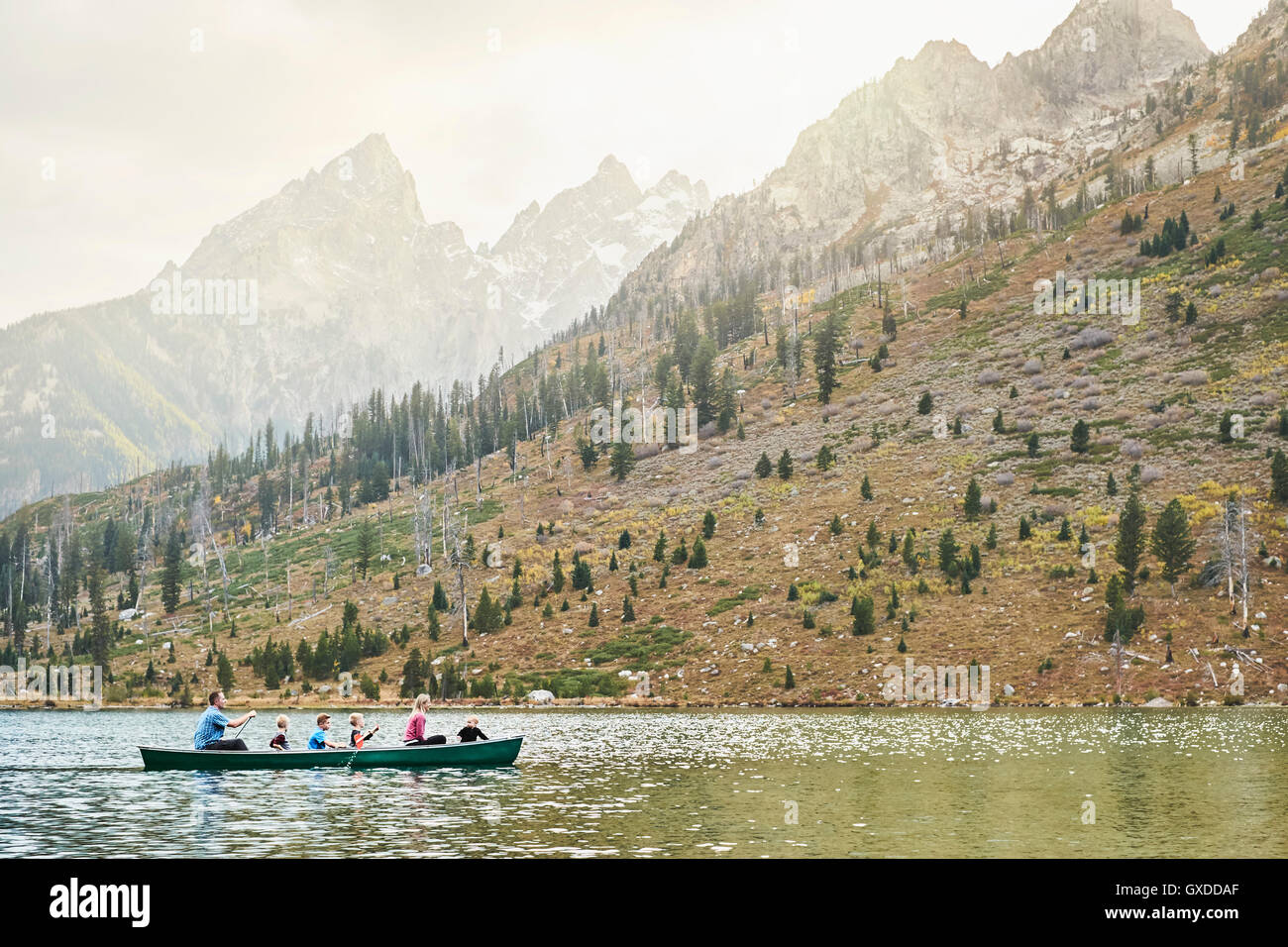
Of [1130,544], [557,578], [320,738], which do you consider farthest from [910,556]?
[320,738]

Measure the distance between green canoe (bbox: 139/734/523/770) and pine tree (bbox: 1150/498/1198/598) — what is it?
2471 inches

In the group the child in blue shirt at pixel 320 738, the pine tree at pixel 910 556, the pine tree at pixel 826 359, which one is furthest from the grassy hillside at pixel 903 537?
the child in blue shirt at pixel 320 738

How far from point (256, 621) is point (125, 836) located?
11026 cm

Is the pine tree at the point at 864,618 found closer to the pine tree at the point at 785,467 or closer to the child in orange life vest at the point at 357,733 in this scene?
the pine tree at the point at 785,467

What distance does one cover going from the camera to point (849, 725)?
193ft

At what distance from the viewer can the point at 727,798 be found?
99.7ft

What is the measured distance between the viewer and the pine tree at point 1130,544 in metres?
82.1

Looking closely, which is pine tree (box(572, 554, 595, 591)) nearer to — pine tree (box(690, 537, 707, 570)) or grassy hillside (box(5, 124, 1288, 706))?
grassy hillside (box(5, 124, 1288, 706))

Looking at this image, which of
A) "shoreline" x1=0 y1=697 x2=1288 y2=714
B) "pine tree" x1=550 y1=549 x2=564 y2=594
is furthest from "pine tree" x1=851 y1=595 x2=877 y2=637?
"pine tree" x1=550 y1=549 x2=564 y2=594

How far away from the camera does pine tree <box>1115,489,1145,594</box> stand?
8206 centimetres

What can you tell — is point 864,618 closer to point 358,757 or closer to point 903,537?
point 903,537

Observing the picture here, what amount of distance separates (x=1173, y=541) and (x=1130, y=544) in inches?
132

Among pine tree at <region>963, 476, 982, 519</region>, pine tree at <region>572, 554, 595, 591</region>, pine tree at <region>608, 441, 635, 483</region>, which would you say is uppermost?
pine tree at <region>608, 441, 635, 483</region>

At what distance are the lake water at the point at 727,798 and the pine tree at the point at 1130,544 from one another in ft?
91.9
